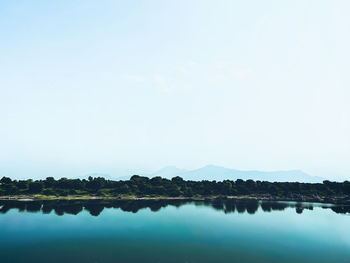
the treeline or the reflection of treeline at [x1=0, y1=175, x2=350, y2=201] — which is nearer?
the treeline

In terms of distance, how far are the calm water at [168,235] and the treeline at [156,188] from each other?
1300 inches

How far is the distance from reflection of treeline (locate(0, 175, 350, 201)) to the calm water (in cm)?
3322

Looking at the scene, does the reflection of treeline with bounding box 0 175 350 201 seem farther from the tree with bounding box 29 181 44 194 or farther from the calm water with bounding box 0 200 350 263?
the calm water with bounding box 0 200 350 263

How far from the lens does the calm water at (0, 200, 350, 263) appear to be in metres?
43.0

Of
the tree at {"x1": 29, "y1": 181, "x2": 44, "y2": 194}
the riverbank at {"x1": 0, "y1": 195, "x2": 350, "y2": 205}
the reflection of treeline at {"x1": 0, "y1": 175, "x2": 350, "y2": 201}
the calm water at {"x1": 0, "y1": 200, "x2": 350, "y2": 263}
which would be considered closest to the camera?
the calm water at {"x1": 0, "y1": 200, "x2": 350, "y2": 263}

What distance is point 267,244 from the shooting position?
52.0m

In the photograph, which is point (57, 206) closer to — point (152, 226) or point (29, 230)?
point (29, 230)

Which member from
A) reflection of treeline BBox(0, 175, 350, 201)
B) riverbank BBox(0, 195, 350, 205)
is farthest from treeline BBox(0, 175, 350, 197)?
riverbank BBox(0, 195, 350, 205)

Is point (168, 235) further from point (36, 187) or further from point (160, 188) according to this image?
point (36, 187)

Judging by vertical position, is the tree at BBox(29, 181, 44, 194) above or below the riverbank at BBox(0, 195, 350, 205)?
above

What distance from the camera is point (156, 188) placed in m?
138

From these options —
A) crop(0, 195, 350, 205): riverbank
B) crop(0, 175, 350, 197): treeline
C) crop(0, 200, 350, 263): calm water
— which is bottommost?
crop(0, 200, 350, 263): calm water

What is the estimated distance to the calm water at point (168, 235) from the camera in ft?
141

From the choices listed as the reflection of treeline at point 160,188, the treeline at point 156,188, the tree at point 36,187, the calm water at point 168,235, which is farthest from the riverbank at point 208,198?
the calm water at point 168,235
